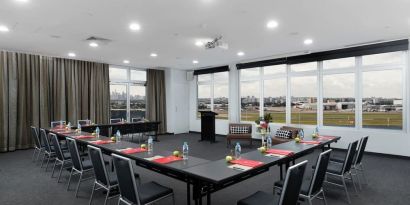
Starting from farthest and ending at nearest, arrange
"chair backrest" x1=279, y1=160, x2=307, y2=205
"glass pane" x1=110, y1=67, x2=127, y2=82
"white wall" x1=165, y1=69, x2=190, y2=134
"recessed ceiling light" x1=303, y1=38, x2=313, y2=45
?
1. "white wall" x1=165, y1=69, x2=190, y2=134
2. "glass pane" x1=110, y1=67, x2=127, y2=82
3. "recessed ceiling light" x1=303, y1=38, x2=313, y2=45
4. "chair backrest" x1=279, y1=160, x2=307, y2=205

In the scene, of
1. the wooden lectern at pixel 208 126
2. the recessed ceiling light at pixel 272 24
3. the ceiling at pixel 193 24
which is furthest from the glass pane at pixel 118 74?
the recessed ceiling light at pixel 272 24

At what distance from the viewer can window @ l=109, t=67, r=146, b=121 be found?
9.26 meters

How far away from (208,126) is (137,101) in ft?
11.8

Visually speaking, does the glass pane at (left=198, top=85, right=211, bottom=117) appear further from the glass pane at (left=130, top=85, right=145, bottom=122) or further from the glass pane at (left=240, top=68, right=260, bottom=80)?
the glass pane at (left=130, top=85, right=145, bottom=122)

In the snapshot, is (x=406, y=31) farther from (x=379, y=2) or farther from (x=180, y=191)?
(x=180, y=191)

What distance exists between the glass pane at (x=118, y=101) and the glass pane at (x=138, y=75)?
560mm

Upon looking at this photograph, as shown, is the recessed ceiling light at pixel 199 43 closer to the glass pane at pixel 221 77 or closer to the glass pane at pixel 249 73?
the glass pane at pixel 249 73

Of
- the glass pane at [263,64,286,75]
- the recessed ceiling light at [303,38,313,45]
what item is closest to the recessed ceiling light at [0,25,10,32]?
the recessed ceiling light at [303,38,313,45]

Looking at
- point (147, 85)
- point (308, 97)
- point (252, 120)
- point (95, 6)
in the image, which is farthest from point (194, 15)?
point (147, 85)

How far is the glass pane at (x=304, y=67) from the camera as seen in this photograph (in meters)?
7.26

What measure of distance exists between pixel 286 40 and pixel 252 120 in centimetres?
395

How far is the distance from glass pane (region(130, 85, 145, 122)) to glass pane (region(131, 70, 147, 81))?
334mm

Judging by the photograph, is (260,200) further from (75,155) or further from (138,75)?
(138,75)

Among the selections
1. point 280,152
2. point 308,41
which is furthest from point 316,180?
point 308,41
